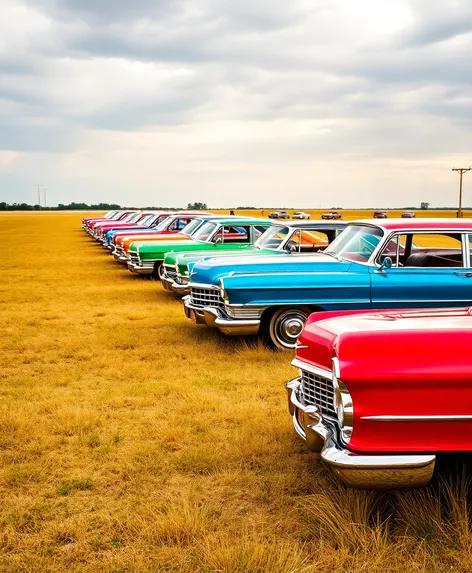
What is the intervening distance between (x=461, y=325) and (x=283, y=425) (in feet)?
7.23

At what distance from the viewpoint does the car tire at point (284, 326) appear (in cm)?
783

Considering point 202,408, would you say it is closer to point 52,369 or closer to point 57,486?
point 57,486

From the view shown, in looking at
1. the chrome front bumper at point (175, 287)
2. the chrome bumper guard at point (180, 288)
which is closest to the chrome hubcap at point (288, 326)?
the chrome front bumper at point (175, 287)

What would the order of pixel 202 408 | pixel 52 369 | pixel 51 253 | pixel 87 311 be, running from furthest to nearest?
pixel 51 253 → pixel 87 311 → pixel 52 369 → pixel 202 408

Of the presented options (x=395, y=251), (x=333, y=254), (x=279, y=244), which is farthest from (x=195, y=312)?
(x=395, y=251)

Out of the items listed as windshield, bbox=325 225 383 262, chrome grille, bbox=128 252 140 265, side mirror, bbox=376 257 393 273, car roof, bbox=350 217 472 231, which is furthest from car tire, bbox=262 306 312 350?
chrome grille, bbox=128 252 140 265

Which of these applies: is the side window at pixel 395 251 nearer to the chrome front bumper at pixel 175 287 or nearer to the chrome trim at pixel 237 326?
the chrome trim at pixel 237 326

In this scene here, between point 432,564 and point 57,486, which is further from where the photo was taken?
point 57,486

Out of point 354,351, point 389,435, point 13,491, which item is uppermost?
point 354,351

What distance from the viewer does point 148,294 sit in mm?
13984

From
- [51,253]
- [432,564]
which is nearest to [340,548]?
[432,564]

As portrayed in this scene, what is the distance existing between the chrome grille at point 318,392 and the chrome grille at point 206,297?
4.16m

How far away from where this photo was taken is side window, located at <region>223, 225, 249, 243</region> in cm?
1312

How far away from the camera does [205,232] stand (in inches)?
566
